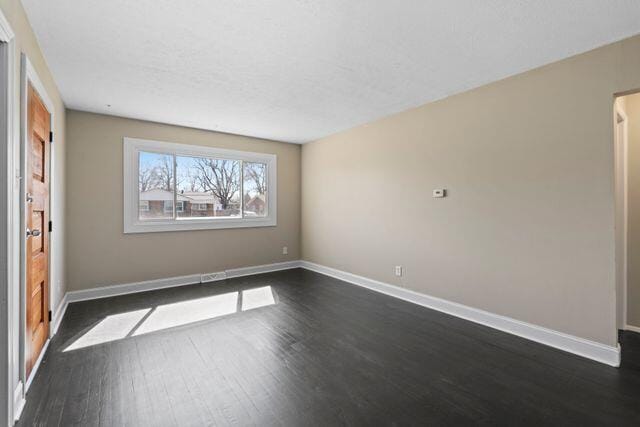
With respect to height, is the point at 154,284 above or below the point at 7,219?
below

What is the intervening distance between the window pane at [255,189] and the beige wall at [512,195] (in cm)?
212

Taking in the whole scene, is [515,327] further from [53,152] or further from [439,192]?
[53,152]

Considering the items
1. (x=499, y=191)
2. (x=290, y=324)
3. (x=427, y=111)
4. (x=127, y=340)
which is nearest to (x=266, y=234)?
(x=290, y=324)

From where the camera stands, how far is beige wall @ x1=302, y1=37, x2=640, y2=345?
8.00ft

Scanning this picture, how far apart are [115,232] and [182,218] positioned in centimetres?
90

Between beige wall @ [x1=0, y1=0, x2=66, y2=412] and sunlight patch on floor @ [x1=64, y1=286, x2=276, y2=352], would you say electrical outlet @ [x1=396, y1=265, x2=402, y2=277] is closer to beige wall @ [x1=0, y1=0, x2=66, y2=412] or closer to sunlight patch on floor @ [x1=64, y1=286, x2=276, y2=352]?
sunlight patch on floor @ [x1=64, y1=286, x2=276, y2=352]

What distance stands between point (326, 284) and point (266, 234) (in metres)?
1.60

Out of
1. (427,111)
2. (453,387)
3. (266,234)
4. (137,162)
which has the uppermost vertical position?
(427,111)

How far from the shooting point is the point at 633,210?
9.82ft

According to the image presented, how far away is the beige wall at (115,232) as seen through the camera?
392 centimetres

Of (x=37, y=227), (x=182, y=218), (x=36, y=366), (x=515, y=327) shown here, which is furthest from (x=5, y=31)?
(x=515, y=327)

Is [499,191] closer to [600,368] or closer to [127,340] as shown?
[600,368]

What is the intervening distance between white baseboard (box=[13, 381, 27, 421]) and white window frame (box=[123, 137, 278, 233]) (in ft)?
8.84

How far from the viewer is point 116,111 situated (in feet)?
13.0
